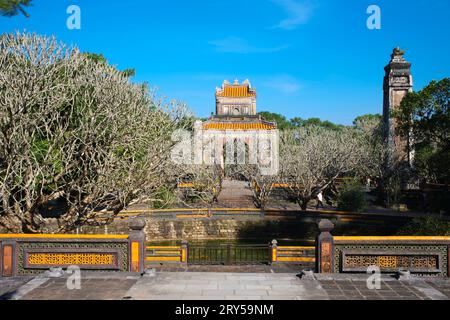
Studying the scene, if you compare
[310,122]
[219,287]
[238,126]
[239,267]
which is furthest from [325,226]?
[310,122]

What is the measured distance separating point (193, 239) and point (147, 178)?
11.2 metres

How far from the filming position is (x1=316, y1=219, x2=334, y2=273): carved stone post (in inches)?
424

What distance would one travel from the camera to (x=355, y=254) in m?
10.8

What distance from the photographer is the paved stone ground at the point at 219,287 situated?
8.68m

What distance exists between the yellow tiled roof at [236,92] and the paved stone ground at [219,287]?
48.1 meters

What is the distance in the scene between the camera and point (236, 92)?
190ft

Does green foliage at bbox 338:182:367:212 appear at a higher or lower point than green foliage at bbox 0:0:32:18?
lower

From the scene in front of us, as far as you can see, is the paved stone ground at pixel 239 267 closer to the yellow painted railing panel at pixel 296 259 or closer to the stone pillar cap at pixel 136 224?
the yellow painted railing panel at pixel 296 259

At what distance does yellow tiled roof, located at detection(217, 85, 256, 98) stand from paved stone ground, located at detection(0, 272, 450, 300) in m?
48.1

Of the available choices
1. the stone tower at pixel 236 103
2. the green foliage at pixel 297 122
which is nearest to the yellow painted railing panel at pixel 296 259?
the stone tower at pixel 236 103

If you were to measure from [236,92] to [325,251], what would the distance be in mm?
48854

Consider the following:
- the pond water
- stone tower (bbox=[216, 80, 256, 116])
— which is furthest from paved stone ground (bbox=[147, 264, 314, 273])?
stone tower (bbox=[216, 80, 256, 116])

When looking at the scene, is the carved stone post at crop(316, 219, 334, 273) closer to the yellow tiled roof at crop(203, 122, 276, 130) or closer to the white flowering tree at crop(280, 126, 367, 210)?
the white flowering tree at crop(280, 126, 367, 210)

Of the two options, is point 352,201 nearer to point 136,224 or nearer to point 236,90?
point 136,224
